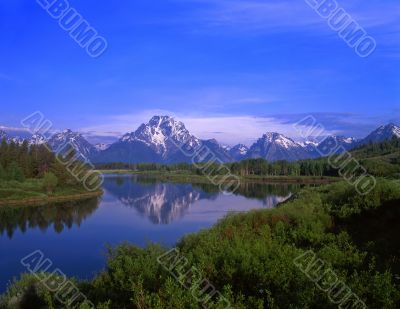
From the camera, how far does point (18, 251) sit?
41.9 m

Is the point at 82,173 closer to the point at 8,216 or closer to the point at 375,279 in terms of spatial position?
the point at 8,216

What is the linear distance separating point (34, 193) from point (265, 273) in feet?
294

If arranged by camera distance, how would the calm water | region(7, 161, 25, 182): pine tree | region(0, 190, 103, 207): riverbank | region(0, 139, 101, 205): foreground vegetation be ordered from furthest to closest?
region(7, 161, 25, 182): pine tree, region(0, 139, 101, 205): foreground vegetation, region(0, 190, 103, 207): riverbank, the calm water

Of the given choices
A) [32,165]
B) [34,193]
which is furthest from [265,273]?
[32,165]

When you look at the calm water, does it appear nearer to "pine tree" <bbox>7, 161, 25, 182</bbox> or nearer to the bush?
the bush

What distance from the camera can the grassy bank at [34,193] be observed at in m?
84.6

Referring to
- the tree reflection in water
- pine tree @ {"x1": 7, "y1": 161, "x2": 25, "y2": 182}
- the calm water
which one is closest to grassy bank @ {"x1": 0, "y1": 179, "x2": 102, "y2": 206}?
pine tree @ {"x1": 7, "y1": 161, "x2": 25, "y2": 182}

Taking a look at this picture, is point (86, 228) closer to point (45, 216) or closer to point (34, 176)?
point (45, 216)

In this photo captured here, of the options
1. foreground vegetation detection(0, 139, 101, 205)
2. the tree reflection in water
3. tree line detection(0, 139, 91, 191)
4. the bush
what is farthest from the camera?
tree line detection(0, 139, 91, 191)

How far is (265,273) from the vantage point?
9664 millimetres

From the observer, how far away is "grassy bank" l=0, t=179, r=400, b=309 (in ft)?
26.1

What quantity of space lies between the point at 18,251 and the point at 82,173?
7702 cm

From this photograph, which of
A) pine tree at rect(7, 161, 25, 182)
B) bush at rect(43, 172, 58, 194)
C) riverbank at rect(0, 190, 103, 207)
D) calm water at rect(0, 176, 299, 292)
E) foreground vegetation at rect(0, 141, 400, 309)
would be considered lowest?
calm water at rect(0, 176, 299, 292)

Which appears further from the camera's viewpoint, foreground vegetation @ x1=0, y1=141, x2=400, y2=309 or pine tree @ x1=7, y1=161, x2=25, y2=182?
pine tree @ x1=7, y1=161, x2=25, y2=182
